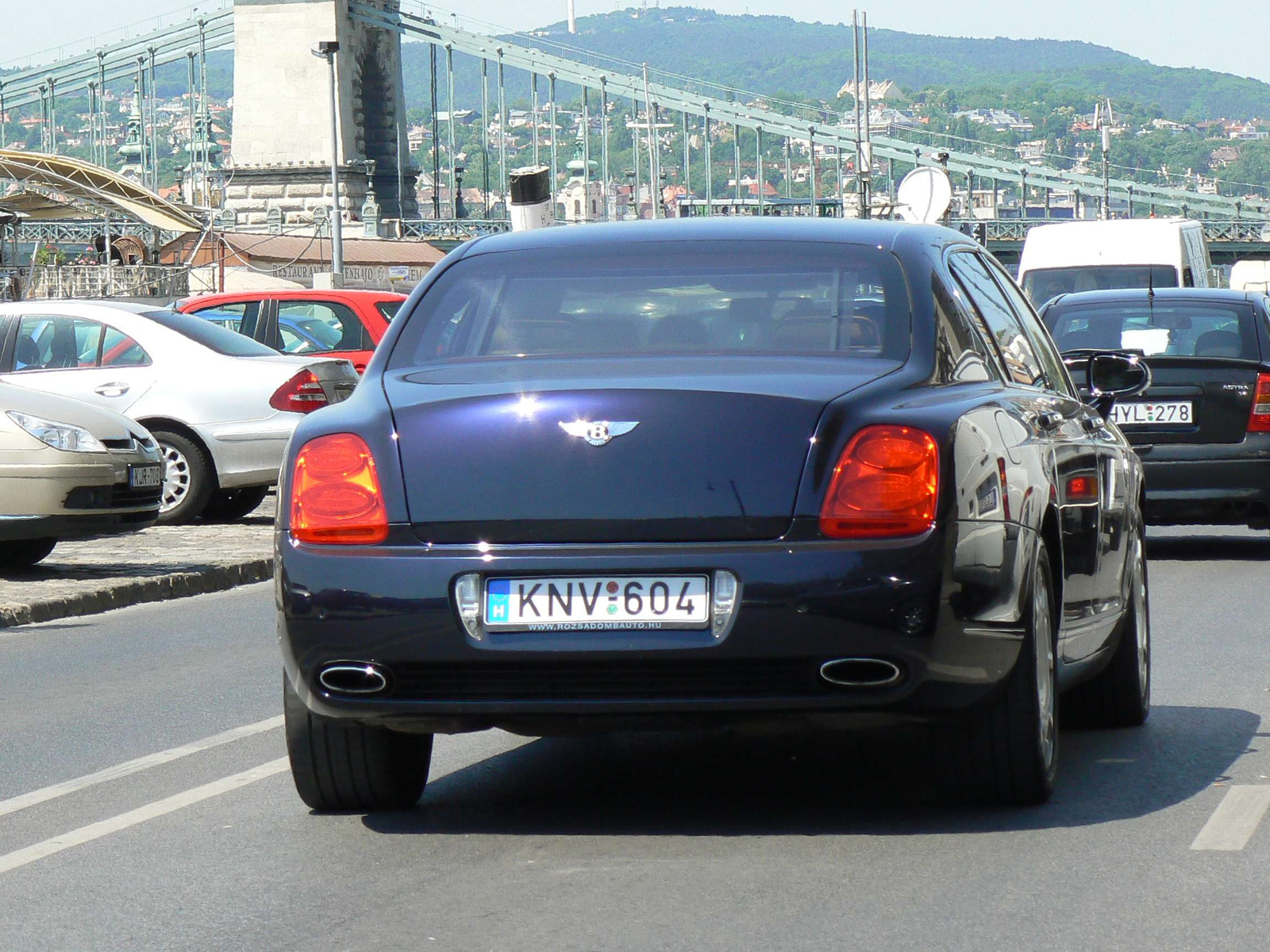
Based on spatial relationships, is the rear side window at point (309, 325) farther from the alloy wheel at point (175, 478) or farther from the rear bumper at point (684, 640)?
the rear bumper at point (684, 640)

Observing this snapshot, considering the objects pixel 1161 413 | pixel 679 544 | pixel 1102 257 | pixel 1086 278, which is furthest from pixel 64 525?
pixel 1102 257

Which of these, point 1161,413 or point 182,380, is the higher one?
point 182,380

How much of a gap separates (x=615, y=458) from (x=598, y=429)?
77 mm

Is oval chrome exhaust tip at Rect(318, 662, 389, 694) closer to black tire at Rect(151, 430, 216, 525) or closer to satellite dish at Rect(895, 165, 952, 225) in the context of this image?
black tire at Rect(151, 430, 216, 525)

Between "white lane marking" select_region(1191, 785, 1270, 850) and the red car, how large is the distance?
44.2 feet

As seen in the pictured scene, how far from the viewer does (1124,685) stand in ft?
23.3

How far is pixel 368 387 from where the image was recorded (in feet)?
18.5

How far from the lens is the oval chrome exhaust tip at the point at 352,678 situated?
522cm

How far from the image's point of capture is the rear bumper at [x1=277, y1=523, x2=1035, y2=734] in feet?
16.6

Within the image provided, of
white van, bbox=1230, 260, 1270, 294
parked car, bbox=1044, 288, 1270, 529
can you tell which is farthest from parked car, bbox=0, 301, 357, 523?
white van, bbox=1230, 260, 1270, 294

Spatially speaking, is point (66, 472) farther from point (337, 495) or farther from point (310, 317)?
point (337, 495)

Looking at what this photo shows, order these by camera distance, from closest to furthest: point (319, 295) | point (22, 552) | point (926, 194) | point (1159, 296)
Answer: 1. point (22, 552)
2. point (1159, 296)
3. point (319, 295)
4. point (926, 194)

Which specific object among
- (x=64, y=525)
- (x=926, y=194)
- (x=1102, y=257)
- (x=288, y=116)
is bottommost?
(x=64, y=525)

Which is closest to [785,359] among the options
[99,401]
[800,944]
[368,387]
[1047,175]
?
[368,387]
